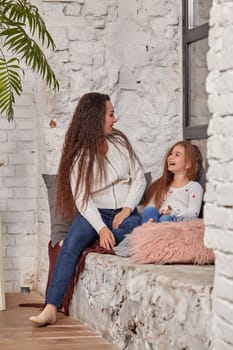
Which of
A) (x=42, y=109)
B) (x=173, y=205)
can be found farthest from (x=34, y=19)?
(x=173, y=205)

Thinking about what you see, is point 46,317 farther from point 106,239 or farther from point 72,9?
point 72,9

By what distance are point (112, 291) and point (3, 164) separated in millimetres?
1572

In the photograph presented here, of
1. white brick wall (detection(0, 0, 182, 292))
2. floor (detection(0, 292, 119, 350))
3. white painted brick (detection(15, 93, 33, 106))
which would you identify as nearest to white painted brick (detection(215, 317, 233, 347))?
floor (detection(0, 292, 119, 350))

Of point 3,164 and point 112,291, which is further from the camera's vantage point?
point 3,164

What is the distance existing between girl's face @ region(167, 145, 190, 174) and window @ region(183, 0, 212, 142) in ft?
2.06

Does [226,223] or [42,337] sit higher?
[226,223]

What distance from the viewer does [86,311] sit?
14.1 feet

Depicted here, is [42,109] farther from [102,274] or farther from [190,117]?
[102,274]

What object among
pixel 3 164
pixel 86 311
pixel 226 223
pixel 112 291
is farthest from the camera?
pixel 3 164

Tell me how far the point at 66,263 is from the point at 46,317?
28 cm

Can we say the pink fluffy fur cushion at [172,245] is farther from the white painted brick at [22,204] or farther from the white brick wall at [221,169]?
the white painted brick at [22,204]

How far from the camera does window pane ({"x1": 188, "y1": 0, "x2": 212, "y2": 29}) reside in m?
5.12

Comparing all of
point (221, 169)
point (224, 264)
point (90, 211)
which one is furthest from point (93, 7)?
point (224, 264)

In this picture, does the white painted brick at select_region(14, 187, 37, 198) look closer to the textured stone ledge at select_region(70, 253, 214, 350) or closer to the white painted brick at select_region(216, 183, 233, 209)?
the textured stone ledge at select_region(70, 253, 214, 350)
